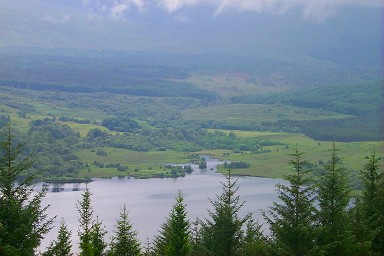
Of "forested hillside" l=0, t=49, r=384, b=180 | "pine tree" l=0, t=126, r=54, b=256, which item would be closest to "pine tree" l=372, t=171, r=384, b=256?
"pine tree" l=0, t=126, r=54, b=256

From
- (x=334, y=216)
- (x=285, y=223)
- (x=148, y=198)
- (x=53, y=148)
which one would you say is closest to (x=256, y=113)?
(x=53, y=148)

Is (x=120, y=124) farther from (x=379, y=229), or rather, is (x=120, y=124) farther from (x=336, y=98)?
(x=379, y=229)

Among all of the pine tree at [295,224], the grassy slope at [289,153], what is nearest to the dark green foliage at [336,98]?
the grassy slope at [289,153]

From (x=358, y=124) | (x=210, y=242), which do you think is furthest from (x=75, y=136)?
(x=210, y=242)

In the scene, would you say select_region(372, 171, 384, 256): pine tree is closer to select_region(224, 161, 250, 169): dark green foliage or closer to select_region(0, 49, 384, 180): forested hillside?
select_region(0, 49, 384, 180): forested hillside

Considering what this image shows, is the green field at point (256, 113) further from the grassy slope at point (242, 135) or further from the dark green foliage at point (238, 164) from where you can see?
the dark green foliage at point (238, 164)
